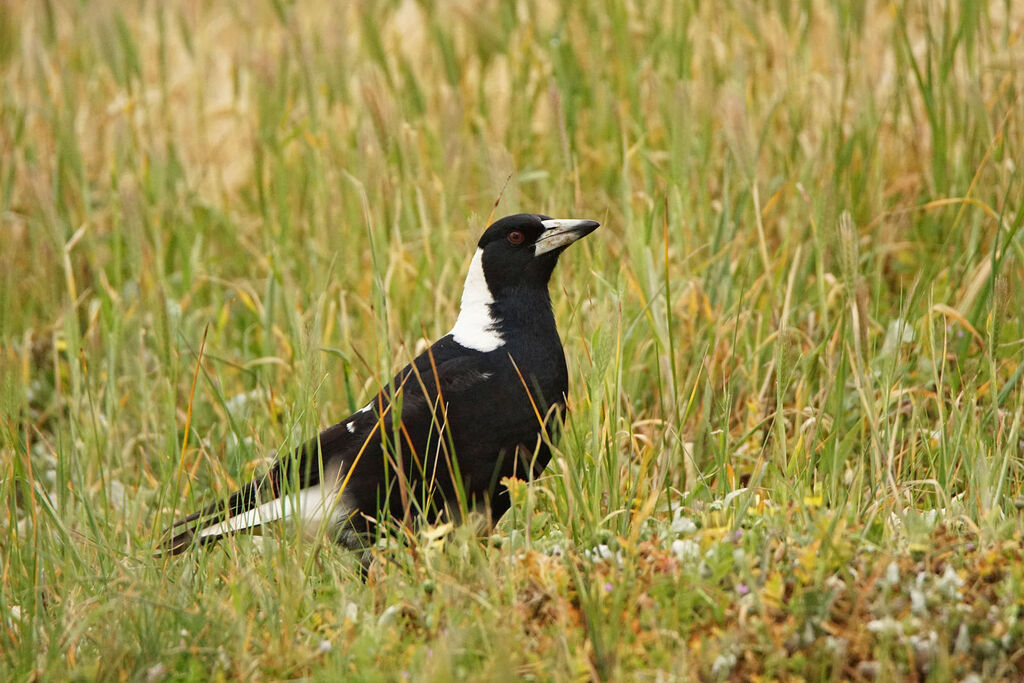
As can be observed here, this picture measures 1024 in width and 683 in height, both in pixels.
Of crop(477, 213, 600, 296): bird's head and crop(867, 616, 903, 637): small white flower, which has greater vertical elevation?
crop(477, 213, 600, 296): bird's head

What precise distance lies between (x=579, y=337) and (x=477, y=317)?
34 centimetres

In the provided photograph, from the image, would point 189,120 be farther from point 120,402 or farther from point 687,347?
point 687,347

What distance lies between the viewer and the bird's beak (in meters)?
3.34

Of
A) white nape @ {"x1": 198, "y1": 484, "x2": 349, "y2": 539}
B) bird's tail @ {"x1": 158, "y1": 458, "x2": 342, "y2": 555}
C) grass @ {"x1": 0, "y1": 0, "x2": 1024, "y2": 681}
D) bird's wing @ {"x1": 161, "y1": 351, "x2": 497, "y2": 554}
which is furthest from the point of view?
A: bird's wing @ {"x1": 161, "y1": 351, "x2": 497, "y2": 554}

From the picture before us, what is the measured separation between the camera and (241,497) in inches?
113

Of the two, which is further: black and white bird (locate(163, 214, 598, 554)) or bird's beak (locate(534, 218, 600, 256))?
bird's beak (locate(534, 218, 600, 256))

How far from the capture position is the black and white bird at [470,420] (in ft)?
10.1

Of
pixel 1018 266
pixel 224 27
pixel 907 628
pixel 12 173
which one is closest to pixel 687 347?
pixel 1018 266

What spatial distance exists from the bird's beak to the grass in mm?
134

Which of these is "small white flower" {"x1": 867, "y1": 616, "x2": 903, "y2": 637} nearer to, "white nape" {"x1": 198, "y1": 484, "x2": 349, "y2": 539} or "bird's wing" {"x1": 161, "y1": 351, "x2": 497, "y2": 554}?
"white nape" {"x1": 198, "y1": 484, "x2": 349, "y2": 539}

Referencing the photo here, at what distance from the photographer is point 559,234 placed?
3387 mm

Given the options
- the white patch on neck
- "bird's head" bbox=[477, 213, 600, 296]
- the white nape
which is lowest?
the white nape

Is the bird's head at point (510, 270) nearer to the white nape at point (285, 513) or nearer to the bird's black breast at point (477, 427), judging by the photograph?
the bird's black breast at point (477, 427)

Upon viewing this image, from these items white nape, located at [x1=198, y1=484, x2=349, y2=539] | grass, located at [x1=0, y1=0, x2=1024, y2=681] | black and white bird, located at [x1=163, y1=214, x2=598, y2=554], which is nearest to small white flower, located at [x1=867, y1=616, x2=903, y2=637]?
grass, located at [x1=0, y1=0, x2=1024, y2=681]
